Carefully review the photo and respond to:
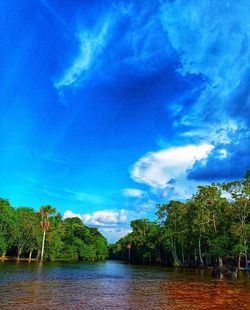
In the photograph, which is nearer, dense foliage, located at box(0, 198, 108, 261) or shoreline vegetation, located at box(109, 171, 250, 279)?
shoreline vegetation, located at box(109, 171, 250, 279)

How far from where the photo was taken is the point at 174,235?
304ft

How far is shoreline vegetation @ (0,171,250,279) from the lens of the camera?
61031mm

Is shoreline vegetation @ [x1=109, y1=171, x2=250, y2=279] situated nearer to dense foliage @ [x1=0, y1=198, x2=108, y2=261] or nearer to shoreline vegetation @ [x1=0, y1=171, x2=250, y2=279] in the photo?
shoreline vegetation @ [x1=0, y1=171, x2=250, y2=279]

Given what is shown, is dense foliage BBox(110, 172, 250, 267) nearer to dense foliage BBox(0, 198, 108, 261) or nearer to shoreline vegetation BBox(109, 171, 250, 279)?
Answer: shoreline vegetation BBox(109, 171, 250, 279)

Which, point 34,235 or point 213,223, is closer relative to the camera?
point 213,223

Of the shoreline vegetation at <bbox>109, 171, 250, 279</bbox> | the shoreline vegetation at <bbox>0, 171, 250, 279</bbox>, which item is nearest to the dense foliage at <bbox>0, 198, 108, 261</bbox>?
the shoreline vegetation at <bbox>0, 171, 250, 279</bbox>

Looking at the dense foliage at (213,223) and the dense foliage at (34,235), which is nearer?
the dense foliage at (213,223)

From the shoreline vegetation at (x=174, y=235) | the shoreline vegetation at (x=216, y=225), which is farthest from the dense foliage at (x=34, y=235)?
the shoreline vegetation at (x=216, y=225)

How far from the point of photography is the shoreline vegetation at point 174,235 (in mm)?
61031

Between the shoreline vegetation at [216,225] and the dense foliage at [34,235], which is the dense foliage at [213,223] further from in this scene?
the dense foliage at [34,235]

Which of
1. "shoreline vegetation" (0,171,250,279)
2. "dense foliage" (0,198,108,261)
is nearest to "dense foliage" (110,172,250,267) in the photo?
"shoreline vegetation" (0,171,250,279)

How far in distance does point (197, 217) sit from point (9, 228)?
1727 inches

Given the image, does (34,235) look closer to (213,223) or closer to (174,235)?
(174,235)

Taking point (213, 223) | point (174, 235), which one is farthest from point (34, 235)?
point (213, 223)
